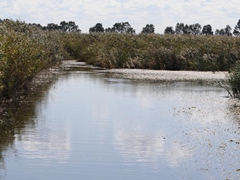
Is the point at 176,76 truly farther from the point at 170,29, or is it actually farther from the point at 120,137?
the point at 170,29

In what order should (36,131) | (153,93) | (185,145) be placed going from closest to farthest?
(185,145), (36,131), (153,93)

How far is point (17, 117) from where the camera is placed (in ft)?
45.8

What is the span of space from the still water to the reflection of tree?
0.07 feet

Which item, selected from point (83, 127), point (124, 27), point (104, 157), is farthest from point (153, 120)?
point (124, 27)

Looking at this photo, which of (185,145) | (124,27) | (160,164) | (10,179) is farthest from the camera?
(124,27)

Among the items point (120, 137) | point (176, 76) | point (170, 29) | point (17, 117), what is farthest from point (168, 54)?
point (170, 29)

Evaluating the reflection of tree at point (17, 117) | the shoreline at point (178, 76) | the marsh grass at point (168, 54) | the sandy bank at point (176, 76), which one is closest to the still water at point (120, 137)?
the reflection of tree at point (17, 117)

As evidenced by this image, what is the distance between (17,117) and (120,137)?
3.55 meters

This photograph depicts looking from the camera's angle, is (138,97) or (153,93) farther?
(153,93)

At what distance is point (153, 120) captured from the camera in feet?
45.7

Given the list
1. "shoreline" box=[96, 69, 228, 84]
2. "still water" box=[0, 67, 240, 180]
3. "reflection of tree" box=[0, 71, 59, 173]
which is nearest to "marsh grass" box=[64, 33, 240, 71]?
"shoreline" box=[96, 69, 228, 84]

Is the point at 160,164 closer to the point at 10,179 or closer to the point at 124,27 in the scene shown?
the point at 10,179

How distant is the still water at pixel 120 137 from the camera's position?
895cm

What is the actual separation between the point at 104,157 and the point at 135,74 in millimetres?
19446
